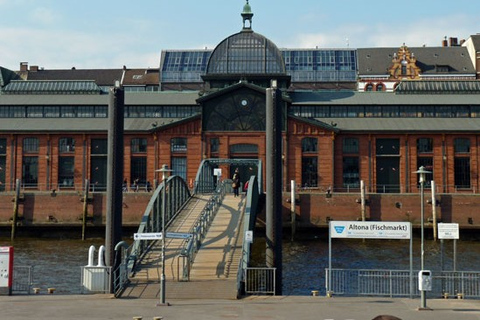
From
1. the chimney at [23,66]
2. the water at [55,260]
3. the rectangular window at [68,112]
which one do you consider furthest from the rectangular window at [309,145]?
the chimney at [23,66]

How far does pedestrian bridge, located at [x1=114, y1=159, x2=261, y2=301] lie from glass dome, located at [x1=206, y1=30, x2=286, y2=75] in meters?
38.0

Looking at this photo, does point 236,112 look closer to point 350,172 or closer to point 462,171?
point 350,172

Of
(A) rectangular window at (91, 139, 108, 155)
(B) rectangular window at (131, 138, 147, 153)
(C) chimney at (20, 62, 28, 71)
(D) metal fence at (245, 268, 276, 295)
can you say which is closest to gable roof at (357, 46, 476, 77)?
(B) rectangular window at (131, 138, 147, 153)

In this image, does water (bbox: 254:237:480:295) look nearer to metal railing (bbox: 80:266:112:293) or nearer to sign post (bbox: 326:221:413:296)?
sign post (bbox: 326:221:413:296)

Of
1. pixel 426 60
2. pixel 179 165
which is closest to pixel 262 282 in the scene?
pixel 179 165

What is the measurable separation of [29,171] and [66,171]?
3713 millimetres

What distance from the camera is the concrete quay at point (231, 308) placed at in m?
21.6

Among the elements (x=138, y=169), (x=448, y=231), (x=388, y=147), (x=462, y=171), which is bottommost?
(x=448, y=231)

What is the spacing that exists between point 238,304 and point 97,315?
5.02m

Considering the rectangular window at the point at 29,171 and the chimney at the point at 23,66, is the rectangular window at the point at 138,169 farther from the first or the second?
the chimney at the point at 23,66

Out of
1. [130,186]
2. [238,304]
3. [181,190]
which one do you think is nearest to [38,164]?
[130,186]

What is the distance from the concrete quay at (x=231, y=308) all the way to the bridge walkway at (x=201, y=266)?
1.06m

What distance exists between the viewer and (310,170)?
68.2 meters

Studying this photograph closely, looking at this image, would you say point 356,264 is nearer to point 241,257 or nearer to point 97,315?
point 241,257
